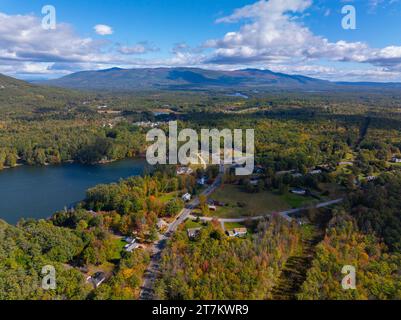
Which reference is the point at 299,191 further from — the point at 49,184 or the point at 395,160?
the point at 49,184

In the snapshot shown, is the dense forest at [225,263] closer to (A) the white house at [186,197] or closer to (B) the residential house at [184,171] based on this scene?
(A) the white house at [186,197]

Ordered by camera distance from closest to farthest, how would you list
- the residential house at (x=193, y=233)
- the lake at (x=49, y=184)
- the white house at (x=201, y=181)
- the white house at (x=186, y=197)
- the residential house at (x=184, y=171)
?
1. the residential house at (x=193, y=233)
2. the lake at (x=49, y=184)
3. the white house at (x=186, y=197)
4. the white house at (x=201, y=181)
5. the residential house at (x=184, y=171)

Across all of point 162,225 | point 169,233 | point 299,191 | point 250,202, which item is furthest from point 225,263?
point 299,191

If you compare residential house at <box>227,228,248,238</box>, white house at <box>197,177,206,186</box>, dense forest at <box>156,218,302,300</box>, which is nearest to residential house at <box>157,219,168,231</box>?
dense forest at <box>156,218,302,300</box>

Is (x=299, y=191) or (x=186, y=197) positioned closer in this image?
(x=186, y=197)

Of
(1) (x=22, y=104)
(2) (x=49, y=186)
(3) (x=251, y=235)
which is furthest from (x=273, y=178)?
(1) (x=22, y=104)

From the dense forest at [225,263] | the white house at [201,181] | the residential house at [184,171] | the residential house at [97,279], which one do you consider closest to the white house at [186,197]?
the white house at [201,181]

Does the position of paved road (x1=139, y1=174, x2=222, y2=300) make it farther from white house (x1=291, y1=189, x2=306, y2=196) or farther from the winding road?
white house (x1=291, y1=189, x2=306, y2=196)
